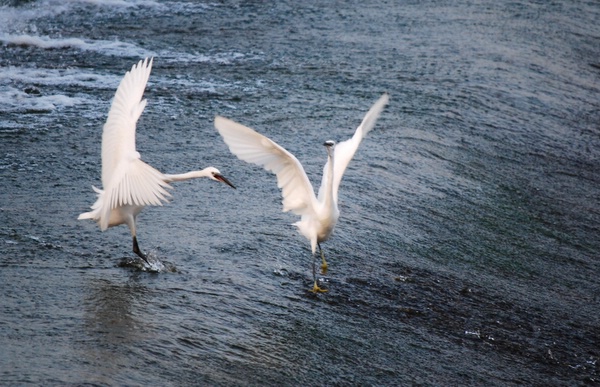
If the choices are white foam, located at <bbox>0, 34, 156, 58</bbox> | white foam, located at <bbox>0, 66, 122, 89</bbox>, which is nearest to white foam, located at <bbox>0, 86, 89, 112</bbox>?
white foam, located at <bbox>0, 66, 122, 89</bbox>

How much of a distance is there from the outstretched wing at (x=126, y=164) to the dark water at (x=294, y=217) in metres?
0.59

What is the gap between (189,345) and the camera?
243 inches

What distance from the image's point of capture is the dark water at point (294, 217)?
6484mm

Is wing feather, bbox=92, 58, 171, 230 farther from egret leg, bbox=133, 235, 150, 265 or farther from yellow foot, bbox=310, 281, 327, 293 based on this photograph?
yellow foot, bbox=310, 281, 327, 293

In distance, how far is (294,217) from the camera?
8945mm

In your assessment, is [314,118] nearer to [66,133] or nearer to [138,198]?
[66,133]

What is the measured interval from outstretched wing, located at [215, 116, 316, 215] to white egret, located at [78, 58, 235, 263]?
0.52 metres

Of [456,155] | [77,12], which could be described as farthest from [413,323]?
[77,12]

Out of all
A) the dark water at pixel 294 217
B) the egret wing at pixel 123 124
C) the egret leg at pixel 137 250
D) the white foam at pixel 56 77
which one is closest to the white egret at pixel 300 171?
the dark water at pixel 294 217

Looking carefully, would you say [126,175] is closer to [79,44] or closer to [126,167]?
[126,167]

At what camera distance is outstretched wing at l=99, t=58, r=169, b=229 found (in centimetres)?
702

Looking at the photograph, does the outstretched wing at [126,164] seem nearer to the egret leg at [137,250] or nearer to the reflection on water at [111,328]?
the egret leg at [137,250]

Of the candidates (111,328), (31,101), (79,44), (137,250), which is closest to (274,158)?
(137,250)

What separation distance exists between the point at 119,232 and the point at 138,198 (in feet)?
4.30
